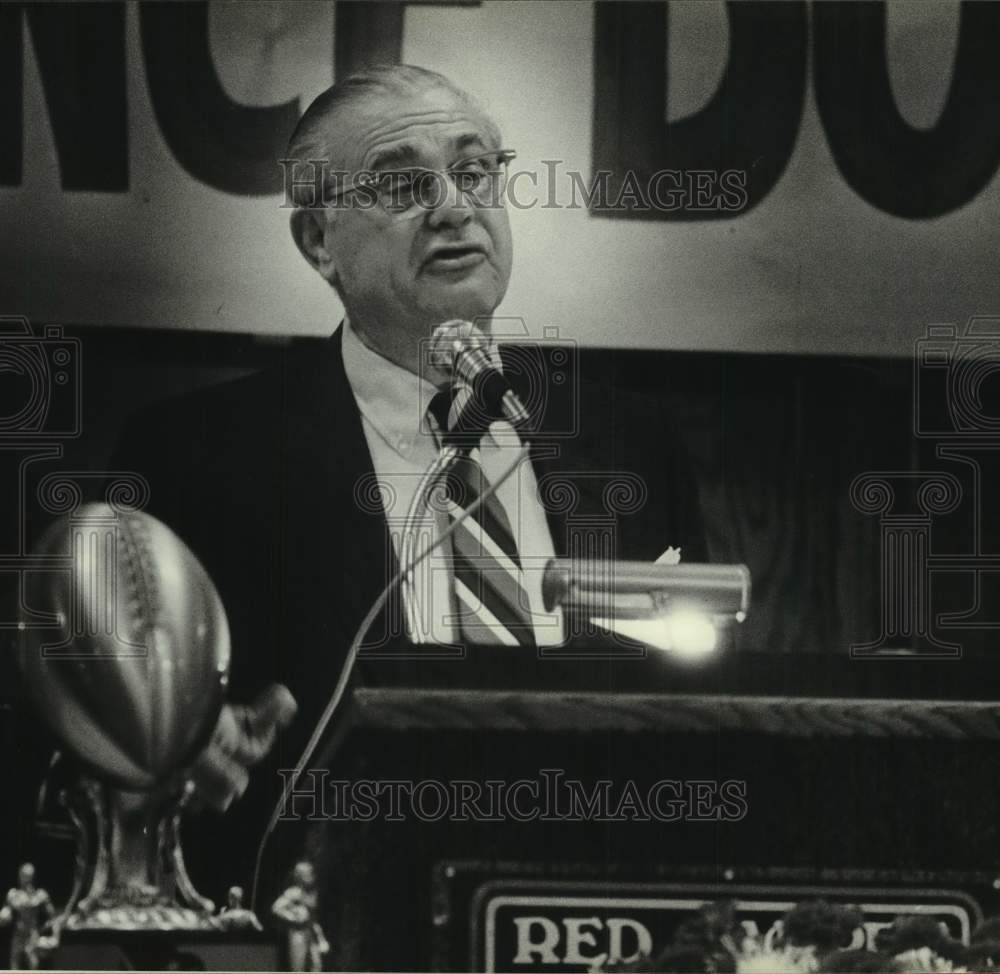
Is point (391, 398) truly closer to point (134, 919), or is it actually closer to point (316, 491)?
point (316, 491)

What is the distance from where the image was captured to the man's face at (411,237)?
5.70 m

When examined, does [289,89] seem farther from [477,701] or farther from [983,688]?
[983,688]

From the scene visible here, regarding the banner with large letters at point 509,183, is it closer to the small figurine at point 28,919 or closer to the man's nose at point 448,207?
the man's nose at point 448,207

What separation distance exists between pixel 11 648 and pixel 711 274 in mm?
2426

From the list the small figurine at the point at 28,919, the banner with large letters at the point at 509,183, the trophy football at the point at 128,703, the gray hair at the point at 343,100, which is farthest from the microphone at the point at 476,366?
the small figurine at the point at 28,919

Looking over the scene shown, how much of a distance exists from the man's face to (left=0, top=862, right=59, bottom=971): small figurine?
1.97 metres

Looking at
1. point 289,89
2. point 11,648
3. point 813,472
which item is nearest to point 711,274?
point 813,472

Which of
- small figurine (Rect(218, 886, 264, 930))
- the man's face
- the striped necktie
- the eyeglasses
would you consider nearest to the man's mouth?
the man's face

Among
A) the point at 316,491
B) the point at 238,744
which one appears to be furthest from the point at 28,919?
the point at 316,491

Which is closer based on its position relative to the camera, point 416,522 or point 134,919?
point 134,919

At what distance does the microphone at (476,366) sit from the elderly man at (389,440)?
35mm

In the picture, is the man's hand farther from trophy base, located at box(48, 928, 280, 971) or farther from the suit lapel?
trophy base, located at box(48, 928, 280, 971)

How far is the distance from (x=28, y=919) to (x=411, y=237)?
Result: 236cm

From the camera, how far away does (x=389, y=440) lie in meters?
5.73
